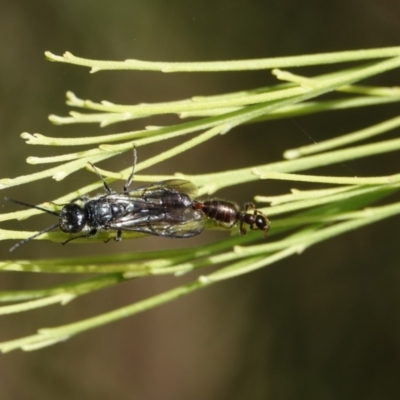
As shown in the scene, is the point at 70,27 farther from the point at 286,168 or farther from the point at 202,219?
the point at 286,168

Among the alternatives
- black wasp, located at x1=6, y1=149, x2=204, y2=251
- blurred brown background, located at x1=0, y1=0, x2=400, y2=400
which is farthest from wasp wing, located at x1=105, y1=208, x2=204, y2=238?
blurred brown background, located at x1=0, y1=0, x2=400, y2=400

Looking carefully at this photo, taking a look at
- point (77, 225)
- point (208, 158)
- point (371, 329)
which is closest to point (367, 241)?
point (371, 329)

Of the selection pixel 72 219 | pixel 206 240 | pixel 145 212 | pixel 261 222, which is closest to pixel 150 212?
Result: pixel 145 212

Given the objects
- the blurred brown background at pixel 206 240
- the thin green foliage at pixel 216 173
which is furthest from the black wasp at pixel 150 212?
the blurred brown background at pixel 206 240

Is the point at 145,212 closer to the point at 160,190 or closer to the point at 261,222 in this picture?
the point at 160,190

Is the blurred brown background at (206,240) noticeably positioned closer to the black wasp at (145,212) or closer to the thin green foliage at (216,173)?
the black wasp at (145,212)

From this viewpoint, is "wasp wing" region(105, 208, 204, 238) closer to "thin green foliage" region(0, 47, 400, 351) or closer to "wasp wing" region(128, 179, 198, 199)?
"wasp wing" region(128, 179, 198, 199)
